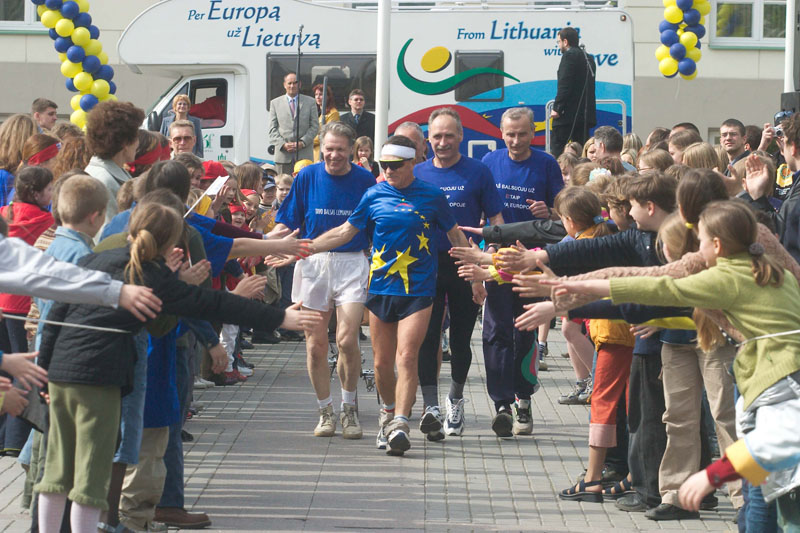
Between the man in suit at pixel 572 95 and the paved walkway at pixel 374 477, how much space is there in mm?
4479

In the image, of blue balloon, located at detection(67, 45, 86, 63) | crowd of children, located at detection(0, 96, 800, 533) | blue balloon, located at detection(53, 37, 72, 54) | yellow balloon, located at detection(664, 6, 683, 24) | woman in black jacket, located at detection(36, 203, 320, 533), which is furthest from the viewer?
yellow balloon, located at detection(664, 6, 683, 24)

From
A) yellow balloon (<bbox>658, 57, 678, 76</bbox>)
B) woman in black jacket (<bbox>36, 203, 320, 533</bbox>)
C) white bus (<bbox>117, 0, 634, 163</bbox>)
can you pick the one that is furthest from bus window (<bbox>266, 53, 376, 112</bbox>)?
woman in black jacket (<bbox>36, 203, 320, 533</bbox>)

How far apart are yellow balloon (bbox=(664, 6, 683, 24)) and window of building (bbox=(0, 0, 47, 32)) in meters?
12.9

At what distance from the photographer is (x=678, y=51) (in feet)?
62.3

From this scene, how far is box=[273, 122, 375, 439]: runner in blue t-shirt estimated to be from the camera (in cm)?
847

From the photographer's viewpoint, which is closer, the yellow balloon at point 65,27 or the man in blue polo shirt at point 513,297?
the man in blue polo shirt at point 513,297

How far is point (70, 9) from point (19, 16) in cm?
899

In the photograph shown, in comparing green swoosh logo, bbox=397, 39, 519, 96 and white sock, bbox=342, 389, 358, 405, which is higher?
green swoosh logo, bbox=397, 39, 519, 96

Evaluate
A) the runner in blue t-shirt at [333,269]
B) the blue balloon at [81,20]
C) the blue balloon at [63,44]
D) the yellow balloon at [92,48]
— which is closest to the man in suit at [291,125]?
the yellow balloon at [92,48]

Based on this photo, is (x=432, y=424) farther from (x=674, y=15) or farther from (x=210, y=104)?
(x=674, y=15)

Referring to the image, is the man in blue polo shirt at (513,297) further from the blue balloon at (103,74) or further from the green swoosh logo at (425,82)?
the green swoosh logo at (425,82)

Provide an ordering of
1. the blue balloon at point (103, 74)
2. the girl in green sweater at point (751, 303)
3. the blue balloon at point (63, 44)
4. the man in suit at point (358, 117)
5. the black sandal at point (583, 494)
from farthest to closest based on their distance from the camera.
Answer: the man in suit at point (358, 117) → the blue balloon at point (103, 74) → the blue balloon at point (63, 44) → the black sandal at point (583, 494) → the girl in green sweater at point (751, 303)

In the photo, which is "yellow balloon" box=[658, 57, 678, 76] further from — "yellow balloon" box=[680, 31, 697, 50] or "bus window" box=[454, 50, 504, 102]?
Result: "bus window" box=[454, 50, 504, 102]

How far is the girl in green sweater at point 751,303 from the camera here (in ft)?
A: 14.5
